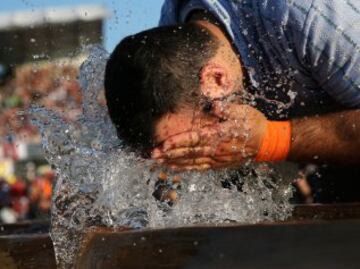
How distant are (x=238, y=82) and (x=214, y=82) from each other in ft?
0.45

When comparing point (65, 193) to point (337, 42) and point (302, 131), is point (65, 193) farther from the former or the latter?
point (337, 42)

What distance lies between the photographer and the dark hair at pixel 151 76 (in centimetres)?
230

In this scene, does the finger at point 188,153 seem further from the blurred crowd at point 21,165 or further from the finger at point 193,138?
the blurred crowd at point 21,165

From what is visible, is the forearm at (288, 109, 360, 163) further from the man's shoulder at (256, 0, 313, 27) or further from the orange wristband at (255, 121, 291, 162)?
the man's shoulder at (256, 0, 313, 27)

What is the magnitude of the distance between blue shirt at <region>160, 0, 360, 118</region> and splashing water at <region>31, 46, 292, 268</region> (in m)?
0.27

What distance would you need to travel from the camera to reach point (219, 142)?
2.23m

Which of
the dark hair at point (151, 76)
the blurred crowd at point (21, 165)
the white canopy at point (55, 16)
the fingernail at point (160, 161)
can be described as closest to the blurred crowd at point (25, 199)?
the blurred crowd at point (21, 165)

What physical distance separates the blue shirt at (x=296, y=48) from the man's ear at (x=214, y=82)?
18 cm

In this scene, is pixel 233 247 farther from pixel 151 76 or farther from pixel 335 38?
pixel 335 38

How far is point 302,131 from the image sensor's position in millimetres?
2436

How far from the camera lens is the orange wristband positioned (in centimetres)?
235

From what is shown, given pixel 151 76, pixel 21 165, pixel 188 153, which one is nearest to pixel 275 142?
pixel 188 153

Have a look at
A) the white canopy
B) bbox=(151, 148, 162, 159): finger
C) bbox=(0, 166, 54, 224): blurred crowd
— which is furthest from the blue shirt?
the white canopy

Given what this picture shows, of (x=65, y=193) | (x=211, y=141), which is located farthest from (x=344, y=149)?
(x=65, y=193)
